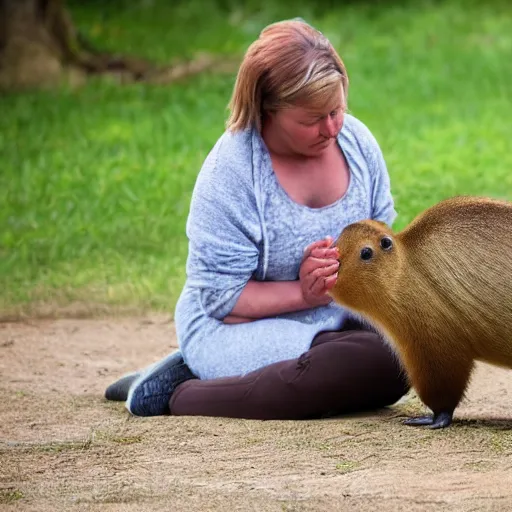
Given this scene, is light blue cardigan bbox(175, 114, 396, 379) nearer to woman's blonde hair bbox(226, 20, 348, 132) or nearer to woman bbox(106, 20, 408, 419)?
woman bbox(106, 20, 408, 419)

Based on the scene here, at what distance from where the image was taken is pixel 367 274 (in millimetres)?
4633

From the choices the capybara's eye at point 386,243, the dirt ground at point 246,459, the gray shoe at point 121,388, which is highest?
the capybara's eye at point 386,243

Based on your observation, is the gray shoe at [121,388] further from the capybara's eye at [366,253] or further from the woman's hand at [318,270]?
the capybara's eye at [366,253]

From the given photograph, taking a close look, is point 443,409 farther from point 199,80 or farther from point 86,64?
point 86,64

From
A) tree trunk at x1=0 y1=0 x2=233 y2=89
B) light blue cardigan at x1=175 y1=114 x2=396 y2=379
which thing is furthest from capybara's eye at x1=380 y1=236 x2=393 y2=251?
tree trunk at x1=0 y1=0 x2=233 y2=89

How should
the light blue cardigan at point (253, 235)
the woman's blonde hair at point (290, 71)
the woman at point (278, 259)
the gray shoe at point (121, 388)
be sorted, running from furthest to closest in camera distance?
the gray shoe at point (121, 388) → the light blue cardigan at point (253, 235) → the woman at point (278, 259) → the woman's blonde hair at point (290, 71)

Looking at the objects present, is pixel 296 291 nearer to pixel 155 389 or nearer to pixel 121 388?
pixel 155 389

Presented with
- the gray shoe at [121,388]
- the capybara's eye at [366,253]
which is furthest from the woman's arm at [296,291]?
the gray shoe at [121,388]

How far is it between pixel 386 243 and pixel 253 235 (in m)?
0.57

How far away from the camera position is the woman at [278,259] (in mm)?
4766

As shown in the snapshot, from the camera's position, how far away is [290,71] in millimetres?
4621

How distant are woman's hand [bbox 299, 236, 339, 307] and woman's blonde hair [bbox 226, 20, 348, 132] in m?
0.52

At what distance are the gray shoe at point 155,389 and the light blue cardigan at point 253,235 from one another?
208 mm

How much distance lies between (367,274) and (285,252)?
0.43 metres
